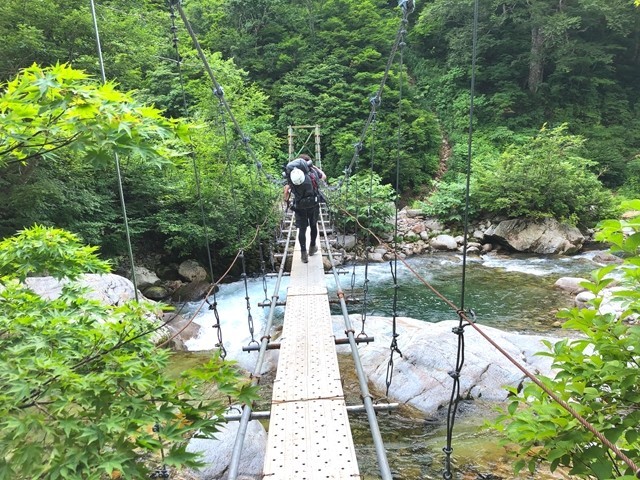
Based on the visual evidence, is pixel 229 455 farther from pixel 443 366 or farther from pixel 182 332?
pixel 182 332

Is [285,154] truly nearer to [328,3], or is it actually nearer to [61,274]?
[328,3]

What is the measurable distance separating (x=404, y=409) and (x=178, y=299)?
167 inches

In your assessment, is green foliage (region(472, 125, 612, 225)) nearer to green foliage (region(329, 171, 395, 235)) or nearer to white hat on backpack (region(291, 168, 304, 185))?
green foliage (region(329, 171, 395, 235))

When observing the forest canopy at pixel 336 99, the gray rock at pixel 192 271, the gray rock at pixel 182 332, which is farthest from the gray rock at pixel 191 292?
the forest canopy at pixel 336 99

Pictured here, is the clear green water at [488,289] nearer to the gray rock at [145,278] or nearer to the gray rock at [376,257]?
the gray rock at [376,257]

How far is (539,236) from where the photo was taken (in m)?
7.41

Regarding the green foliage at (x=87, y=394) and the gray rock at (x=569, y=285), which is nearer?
the green foliage at (x=87, y=394)

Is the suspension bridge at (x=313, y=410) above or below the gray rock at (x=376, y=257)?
above

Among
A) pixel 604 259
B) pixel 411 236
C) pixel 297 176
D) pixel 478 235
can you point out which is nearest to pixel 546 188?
pixel 478 235

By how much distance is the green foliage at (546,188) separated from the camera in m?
7.58

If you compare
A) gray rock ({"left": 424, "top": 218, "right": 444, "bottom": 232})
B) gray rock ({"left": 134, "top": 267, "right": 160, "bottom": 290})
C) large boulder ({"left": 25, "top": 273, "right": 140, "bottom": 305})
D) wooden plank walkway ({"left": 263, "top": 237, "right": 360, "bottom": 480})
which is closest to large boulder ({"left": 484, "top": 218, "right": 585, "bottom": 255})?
gray rock ({"left": 424, "top": 218, "right": 444, "bottom": 232})

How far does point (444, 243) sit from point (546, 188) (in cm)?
228

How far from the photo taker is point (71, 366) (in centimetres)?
76

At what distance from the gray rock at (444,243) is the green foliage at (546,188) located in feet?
3.43
